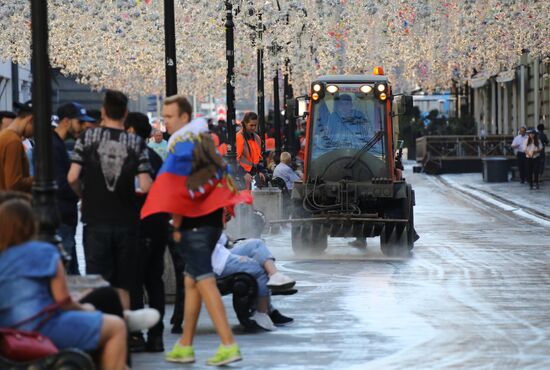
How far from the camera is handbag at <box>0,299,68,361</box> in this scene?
787cm

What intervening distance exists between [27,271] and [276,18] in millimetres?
26872

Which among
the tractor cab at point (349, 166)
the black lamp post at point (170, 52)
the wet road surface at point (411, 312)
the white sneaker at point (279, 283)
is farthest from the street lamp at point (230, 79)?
the white sneaker at point (279, 283)

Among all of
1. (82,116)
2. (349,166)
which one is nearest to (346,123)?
(349,166)

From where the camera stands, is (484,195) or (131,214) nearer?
(131,214)

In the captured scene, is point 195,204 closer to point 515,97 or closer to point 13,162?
point 13,162

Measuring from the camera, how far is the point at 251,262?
1234 centimetres

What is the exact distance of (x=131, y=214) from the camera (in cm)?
1072

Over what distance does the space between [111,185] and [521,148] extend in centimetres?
3447

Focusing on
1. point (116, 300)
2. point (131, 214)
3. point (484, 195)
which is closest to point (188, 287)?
point (131, 214)

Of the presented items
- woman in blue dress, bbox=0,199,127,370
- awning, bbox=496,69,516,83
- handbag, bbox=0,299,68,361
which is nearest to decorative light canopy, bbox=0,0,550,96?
awning, bbox=496,69,516,83

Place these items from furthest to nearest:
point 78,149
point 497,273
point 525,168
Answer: point 525,168 → point 497,273 → point 78,149

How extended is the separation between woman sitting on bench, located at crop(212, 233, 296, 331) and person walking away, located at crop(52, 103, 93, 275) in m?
1.22

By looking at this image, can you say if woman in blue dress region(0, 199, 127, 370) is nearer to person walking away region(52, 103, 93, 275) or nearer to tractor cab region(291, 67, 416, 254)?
person walking away region(52, 103, 93, 275)

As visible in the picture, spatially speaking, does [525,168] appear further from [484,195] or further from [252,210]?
[252,210]
